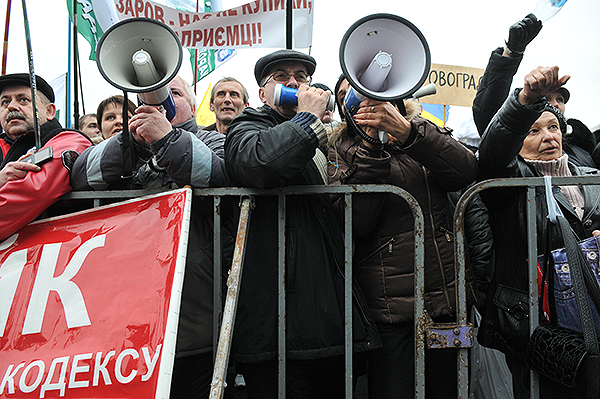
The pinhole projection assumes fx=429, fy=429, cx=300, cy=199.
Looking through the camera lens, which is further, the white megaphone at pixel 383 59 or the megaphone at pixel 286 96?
the megaphone at pixel 286 96

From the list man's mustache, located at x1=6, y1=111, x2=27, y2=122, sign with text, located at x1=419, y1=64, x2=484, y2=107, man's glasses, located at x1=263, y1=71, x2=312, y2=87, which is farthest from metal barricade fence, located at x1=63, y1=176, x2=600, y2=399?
sign with text, located at x1=419, y1=64, x2=484, y2=107

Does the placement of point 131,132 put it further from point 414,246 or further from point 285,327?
point 414,246

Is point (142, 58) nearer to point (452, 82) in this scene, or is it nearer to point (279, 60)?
point (279, 60)

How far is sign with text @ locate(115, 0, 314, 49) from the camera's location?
381 centimetres

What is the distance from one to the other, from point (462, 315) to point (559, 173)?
3.05 feet

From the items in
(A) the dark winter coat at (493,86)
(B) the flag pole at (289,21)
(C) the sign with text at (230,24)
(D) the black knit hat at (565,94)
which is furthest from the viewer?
(C) the sign with text at (230,24)

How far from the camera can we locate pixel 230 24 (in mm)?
3848

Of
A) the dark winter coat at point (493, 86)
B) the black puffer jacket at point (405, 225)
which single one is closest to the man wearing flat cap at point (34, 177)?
the black puffer jacket at point (405, 225)

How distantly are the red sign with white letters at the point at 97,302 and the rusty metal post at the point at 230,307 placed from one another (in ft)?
0.52

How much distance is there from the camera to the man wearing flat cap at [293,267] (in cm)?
169

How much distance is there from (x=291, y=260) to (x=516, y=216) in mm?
970

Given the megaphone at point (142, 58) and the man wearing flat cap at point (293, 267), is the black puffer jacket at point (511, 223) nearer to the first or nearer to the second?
the man wearing flat cap at point (293, 267)

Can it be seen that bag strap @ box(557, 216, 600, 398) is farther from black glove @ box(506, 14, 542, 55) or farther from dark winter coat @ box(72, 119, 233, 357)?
dark winter coat @ box(72, 119, 233, 357)

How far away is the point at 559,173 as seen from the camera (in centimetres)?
206
